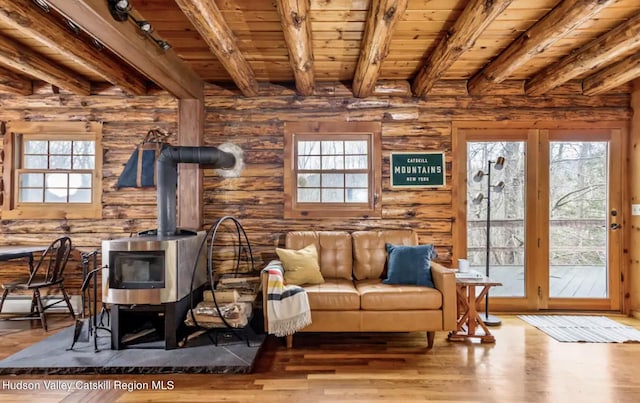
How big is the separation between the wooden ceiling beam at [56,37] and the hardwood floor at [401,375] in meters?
2.45

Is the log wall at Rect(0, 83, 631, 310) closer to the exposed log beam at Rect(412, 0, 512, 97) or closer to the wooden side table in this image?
the exposed log beam at Rect(412, 0, 512, 97)

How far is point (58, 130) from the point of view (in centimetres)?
408

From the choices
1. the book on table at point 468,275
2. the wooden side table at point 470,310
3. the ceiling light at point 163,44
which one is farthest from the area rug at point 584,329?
the ceiling light at point 163,44

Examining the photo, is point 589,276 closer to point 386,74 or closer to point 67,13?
point 386,74

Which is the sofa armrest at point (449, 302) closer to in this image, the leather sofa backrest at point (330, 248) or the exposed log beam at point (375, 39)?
the leather sofa backrest at point (330, 248)

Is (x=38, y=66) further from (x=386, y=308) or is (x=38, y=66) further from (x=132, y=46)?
(x=386, y=308)

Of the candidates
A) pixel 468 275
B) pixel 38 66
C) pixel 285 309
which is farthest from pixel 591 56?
pixel 38 66

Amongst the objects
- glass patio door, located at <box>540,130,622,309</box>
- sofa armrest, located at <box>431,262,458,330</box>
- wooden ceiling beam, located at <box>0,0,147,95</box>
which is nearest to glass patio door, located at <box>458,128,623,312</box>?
glass patio door, located at <box>540,130,622,309</box>

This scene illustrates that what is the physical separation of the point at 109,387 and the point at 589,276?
4848mm

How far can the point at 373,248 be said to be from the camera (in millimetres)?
3705

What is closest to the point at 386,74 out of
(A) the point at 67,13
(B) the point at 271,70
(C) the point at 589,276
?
(B) the point at 271,70

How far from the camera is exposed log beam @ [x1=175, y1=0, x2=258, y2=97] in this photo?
2.30 meters

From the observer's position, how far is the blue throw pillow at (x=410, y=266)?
3.25 metres

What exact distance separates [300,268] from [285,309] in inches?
19.3
